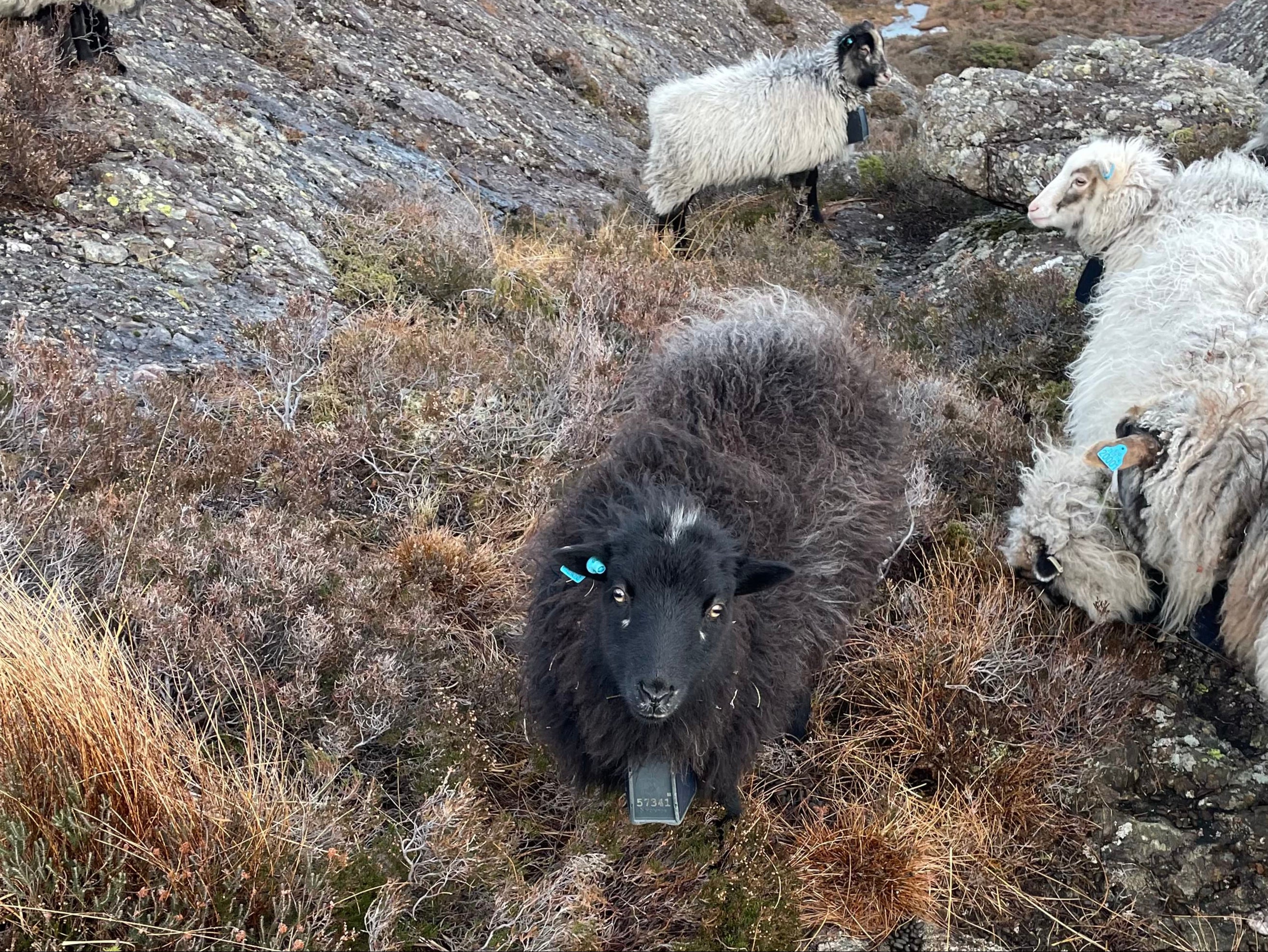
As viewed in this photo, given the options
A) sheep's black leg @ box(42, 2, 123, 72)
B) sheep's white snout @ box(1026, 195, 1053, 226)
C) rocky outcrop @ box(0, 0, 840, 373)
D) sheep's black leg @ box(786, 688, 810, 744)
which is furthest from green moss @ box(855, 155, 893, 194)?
sheep's black leg @ box(786, 688, 810, 744)

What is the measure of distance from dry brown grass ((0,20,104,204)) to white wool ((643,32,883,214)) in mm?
5534

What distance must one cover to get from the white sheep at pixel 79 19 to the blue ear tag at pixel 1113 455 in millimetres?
7293

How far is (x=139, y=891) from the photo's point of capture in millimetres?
2209

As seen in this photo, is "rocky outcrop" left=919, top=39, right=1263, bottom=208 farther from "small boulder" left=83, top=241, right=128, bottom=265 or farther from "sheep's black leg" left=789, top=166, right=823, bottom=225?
"small boulder" left=83, top=241, right=128, bottom=265

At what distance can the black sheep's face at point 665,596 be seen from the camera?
267 centimetres

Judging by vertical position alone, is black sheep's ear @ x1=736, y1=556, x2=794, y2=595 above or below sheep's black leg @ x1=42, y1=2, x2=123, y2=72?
below

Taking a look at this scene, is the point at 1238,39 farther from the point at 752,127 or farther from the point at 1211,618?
the point at 1211,618

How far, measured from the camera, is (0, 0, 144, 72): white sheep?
6.25 meters

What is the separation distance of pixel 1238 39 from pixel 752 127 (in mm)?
9147

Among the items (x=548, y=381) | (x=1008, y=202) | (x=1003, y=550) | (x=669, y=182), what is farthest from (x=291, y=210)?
(x=1008, y=202)

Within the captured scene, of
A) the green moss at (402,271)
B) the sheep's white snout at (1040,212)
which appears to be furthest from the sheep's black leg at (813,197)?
the green moss at (402,271)

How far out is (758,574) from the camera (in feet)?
9.45

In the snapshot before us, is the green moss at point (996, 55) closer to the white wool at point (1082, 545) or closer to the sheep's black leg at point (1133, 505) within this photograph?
the white wool at point (1082, 545)

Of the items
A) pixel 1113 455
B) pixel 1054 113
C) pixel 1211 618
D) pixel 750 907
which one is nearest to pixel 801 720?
pixel 750 907
